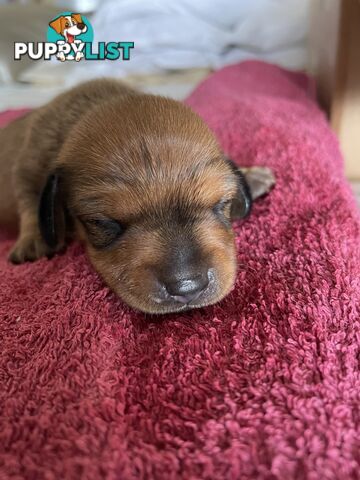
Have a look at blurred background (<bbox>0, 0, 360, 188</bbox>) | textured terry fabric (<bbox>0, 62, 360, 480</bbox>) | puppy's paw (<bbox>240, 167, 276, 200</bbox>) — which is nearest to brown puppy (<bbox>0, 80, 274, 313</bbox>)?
textured terry fabric (<bbox>0, 62, 360, 480</bbox>)

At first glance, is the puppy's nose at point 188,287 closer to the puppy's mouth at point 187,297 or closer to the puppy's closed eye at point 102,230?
the puppy's mouth at point 187,297

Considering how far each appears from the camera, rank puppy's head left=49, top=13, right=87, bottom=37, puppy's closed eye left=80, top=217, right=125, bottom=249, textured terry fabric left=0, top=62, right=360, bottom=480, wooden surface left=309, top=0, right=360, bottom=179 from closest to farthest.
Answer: textured terry fabric left=0, top=62, right=360, bottom=480 → puppy's closed eye left=80, top=217, right=125, bottom=249 → wooden surface left=309, top=0, right=360, bottom=179 → puppy's head left=49, top=13, right=87, bottom=37

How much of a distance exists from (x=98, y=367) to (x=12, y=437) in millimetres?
323

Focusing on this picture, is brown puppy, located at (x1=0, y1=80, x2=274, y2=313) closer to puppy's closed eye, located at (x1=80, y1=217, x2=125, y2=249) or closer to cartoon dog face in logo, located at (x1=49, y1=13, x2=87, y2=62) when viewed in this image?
puppy's closed eye, located at (x1=80, y1=217, x2=125, y2=249)

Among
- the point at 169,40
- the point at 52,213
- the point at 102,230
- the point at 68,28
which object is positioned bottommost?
the point at 169,40

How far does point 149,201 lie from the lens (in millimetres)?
1785

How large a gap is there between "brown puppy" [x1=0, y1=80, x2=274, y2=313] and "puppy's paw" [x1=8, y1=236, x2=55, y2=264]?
18 cm

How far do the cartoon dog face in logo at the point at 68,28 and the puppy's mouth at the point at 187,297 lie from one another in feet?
12.2

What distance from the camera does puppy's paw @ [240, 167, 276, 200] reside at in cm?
254

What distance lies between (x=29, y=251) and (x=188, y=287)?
3.46 feet

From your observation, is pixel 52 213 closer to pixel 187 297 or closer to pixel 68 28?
pixel 187 297

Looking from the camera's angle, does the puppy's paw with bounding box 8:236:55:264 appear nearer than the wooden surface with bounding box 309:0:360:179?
Yes

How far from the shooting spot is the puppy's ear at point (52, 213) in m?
2.15

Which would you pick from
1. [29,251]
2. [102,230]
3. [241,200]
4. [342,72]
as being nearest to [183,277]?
[102,230]
